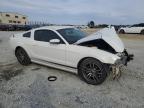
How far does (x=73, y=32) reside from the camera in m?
6.07

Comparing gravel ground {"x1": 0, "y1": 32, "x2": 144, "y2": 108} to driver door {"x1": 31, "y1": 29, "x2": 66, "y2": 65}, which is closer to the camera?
gravel ground {"x1": 0, "y1": 32, "x2": 144, "y2": 108}

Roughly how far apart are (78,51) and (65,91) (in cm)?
115

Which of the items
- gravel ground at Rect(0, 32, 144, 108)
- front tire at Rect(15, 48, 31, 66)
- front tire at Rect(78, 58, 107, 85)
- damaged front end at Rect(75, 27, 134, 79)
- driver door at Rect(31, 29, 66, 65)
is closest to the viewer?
gravel ground at Rect(0, 32, 144, 108)

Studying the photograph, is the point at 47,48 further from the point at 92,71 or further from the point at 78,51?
the point at 92,71

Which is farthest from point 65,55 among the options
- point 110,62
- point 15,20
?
point 15,20

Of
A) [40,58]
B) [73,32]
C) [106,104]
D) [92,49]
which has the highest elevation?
[73,32]

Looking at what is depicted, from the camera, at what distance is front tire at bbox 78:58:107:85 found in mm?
4585

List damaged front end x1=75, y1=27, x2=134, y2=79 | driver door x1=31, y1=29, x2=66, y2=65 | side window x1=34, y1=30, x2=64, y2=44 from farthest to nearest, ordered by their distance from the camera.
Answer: side window x1=34, y1=30, x2=64, y2=44 < driver door x1=31, y1=29, x2=66, y2=65 < damaged front end x1=75, y1=27, x2=134, y2=79

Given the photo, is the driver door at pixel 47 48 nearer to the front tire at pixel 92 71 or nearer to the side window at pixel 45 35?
the side window at pixel 45 35

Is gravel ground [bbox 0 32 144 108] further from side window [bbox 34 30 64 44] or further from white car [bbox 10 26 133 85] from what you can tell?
side window [bbox 34 30 64 44]

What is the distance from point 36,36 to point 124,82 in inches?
130

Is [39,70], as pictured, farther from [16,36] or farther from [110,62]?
[110,62]

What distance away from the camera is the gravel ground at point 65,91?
382 cm

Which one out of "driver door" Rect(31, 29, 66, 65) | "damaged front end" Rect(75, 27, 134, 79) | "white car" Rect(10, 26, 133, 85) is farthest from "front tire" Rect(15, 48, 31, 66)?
"damaged front end" Rect(75, 27, 134, 79)
